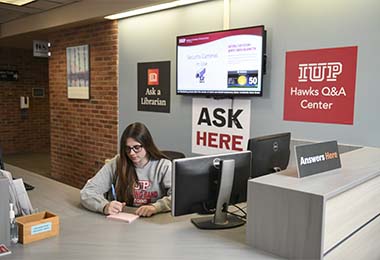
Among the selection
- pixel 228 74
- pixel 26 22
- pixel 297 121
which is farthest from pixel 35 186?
pixel 26 22

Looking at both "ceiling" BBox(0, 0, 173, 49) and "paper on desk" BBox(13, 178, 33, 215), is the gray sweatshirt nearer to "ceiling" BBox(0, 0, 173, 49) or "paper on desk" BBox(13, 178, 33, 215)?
"paper on desk" BBox(13, 178, 33, 215)

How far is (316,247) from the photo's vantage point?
1.46m

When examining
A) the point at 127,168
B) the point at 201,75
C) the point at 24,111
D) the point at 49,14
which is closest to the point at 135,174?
the point at 127,168

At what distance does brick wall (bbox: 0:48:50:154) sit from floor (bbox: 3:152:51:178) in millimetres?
321

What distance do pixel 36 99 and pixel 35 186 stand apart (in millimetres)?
6496

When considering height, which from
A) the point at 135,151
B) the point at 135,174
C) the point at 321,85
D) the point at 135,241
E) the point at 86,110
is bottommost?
the point at 135,241

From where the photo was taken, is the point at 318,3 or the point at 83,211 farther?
the point at 318,3

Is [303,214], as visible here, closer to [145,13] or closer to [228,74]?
[228,74]

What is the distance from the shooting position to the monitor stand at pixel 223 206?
1.91m

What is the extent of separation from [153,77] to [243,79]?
1359 mm

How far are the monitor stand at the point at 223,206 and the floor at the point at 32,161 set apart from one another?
17.3 feet

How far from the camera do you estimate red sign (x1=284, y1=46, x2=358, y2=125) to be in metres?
2.88

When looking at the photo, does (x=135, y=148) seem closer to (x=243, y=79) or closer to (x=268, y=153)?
(x=268, y=153)

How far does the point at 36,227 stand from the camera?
1.71 metres
